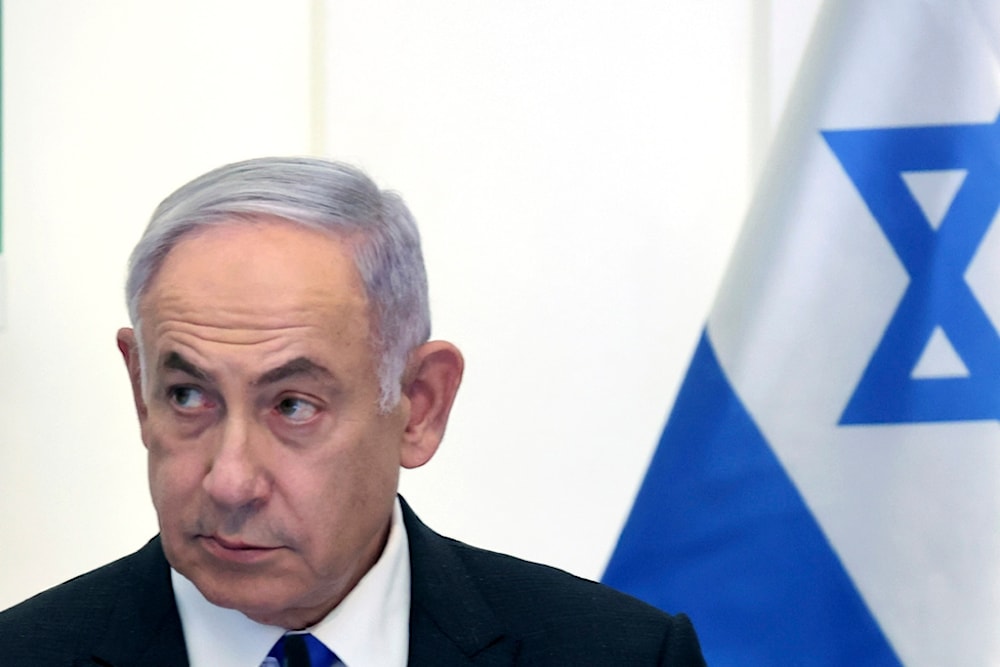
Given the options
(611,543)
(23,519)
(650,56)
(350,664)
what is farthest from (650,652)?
(23,519)

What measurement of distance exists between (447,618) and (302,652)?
6.6 inches

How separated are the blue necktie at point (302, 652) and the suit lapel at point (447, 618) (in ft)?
0.32

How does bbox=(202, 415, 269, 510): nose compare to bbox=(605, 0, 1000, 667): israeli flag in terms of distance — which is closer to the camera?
bbox=(202, 415, 269, 510): nose

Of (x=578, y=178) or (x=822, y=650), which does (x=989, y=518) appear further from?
(x=578, y=178)

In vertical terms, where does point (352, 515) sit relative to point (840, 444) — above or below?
above

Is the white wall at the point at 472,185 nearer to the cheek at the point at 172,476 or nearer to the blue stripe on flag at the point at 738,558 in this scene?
the blue stripe on flag at the point at 738,558

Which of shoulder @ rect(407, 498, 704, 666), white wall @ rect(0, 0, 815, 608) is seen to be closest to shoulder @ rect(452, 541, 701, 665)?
shoulder @ rect(407, 498, 704, 666)

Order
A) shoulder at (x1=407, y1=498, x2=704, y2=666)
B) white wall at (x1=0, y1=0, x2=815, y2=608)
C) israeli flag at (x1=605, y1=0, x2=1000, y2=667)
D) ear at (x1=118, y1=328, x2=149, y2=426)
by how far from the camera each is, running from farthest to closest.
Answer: white wall at (x1=0, y1=0, x2=815, y2=608)
israeli flag at (x1=605, y1=0, x2=1000, y2=667)
shoulder at (x1=407, y1=498, x2=704, y2=666)
ear at (x1=118, y1=328, x2=149, y2=426)

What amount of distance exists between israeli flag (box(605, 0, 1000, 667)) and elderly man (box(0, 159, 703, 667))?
1.84 ft

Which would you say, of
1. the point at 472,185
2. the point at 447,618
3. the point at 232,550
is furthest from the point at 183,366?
the point at 472,185

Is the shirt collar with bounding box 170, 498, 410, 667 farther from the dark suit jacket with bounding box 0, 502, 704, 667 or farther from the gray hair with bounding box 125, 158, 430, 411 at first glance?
the gray hair with bounding box 125, 158, 430, 411

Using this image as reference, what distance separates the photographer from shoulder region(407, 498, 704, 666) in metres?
1.49

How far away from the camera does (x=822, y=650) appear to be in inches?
77.5

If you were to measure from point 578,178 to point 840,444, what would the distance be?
82cm
